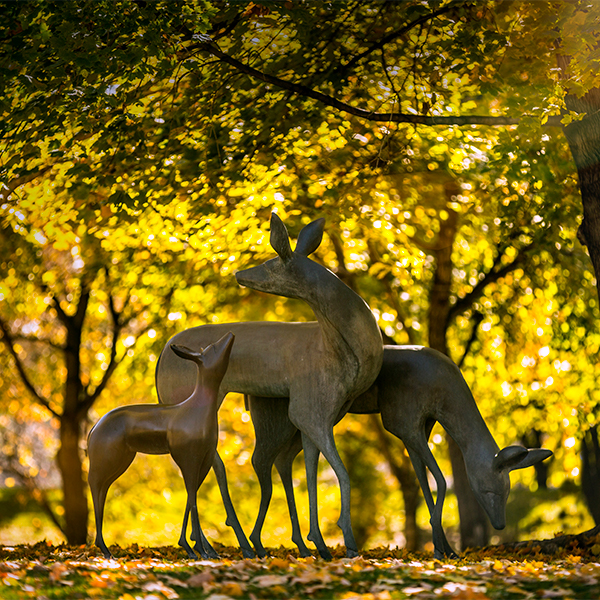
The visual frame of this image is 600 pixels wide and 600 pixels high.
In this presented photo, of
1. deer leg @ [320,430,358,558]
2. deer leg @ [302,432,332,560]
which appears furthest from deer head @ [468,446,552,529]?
deer leg @ [302,432,332,560]

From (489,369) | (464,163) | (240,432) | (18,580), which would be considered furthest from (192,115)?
(240,432)

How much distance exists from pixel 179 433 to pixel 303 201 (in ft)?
23.1

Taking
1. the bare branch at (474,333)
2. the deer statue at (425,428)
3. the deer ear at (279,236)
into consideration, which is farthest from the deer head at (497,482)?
the bare branch at (474,333)

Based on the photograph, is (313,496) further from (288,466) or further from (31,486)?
(31,486)

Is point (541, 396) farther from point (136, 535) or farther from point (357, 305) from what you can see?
point (136, 535)

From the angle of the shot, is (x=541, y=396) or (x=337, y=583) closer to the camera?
(x=337, y=583)

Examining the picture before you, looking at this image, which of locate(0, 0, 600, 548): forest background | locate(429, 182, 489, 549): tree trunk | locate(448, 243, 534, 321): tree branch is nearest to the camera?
locate(0, 0, 600, 548): forest background

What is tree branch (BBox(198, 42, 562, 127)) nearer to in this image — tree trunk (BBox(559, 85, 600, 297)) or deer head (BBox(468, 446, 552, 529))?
tree trunk (BBox(559, 85, 600, 297))

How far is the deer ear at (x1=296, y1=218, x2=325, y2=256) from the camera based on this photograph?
723 cm

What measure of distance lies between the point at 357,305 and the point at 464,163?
5799mm

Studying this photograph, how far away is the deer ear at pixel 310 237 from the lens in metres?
7.23

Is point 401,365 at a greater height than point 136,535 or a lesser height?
greater

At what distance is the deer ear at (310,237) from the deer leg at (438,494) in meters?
2.44

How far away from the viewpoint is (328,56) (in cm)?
990
